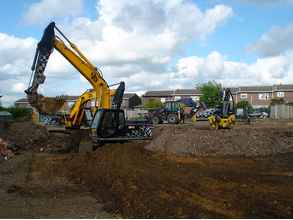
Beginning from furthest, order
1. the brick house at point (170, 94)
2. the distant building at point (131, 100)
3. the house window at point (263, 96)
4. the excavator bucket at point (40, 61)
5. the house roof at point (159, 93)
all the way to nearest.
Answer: the house roof at point (159, 93) < the brick house at point (170, 94) < the distant building at point (131, 100) < the house window at point (263, 96) < the excavator bucket at point (40, 61)

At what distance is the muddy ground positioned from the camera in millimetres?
7910

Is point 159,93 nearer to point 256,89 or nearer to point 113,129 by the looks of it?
point 256,89

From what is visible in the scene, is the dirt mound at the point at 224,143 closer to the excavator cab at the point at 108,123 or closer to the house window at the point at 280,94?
the excavator cab at the point at 108,123

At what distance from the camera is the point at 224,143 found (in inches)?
630

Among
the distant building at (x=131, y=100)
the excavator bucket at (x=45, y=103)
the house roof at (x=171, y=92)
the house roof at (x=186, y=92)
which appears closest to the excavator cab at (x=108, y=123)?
the excavator bucket at (x=45, y=103)

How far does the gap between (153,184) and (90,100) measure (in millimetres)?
17048

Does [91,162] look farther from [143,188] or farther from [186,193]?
[186,193]

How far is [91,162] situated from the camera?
49.7 feet

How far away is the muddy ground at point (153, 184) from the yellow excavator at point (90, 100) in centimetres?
230

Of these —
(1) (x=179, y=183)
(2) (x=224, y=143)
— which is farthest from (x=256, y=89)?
(1) (x=179, y=183)

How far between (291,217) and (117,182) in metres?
4.87

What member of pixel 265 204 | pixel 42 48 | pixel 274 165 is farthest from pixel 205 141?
pixel 42 48

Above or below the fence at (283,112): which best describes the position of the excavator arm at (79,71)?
above

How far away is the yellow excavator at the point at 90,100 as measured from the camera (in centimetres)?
1905
